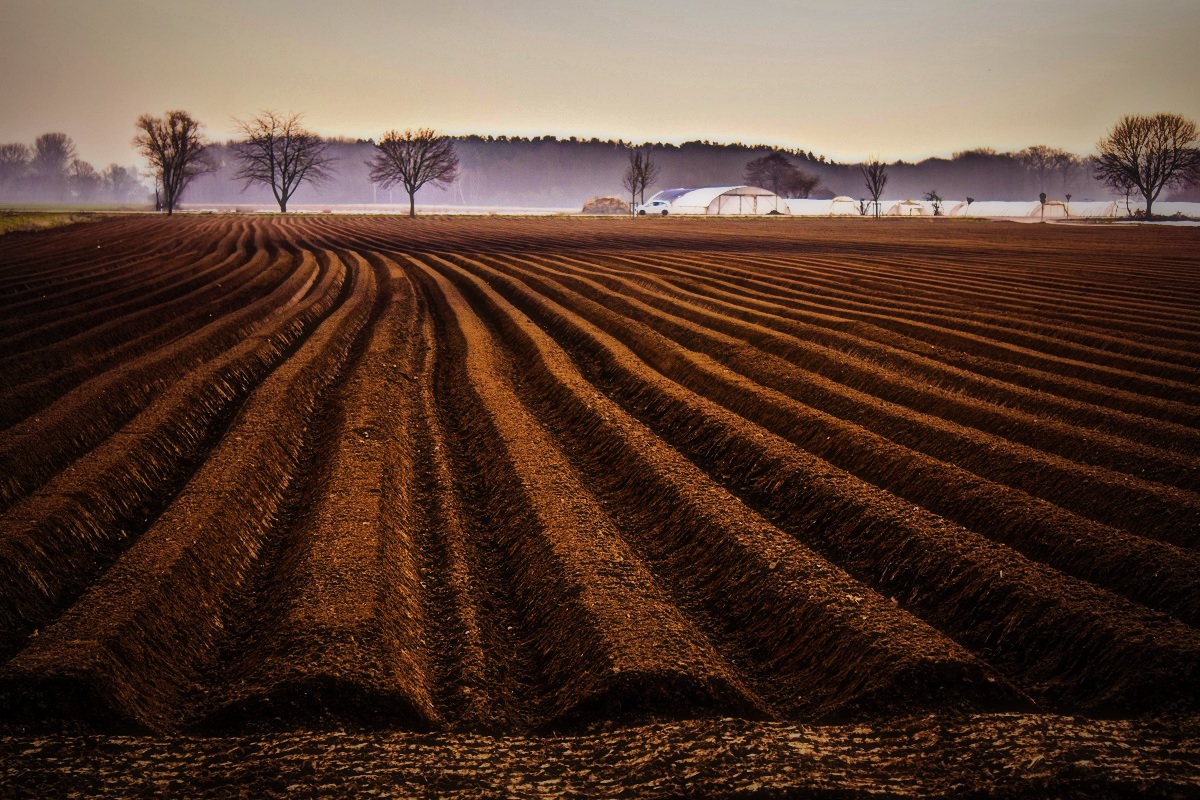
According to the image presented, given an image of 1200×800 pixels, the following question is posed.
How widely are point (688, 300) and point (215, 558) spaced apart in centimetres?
1049

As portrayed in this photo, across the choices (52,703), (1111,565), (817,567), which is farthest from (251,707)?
(1111,565)

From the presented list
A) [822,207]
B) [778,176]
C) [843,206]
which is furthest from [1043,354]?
[778,176]

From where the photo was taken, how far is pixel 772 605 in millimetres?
4363

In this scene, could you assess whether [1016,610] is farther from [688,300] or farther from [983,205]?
[983,205]

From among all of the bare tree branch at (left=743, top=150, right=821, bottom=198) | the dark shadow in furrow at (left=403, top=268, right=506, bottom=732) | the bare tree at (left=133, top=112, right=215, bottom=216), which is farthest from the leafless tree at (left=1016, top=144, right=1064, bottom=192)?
the dark shadow in furrow at (left=403, top=268, right=506, bottom=732)

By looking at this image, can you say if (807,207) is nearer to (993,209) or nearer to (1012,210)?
(993,209)

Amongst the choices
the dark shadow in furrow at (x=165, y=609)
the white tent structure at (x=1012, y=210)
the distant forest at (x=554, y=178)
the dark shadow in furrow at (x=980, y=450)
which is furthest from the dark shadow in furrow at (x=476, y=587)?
the distant forest at (x=554, y=178)

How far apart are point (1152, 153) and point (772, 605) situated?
282ft

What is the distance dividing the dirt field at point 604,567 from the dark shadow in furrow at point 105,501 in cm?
2

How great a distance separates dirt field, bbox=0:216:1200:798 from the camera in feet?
10.5

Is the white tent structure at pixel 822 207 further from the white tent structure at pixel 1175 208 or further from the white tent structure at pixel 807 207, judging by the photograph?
the white tent structure at pixel 1175 208

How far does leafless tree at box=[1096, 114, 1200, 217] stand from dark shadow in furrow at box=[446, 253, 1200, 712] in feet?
254

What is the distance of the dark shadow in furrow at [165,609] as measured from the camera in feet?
11.2

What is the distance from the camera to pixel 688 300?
46.9 ft
